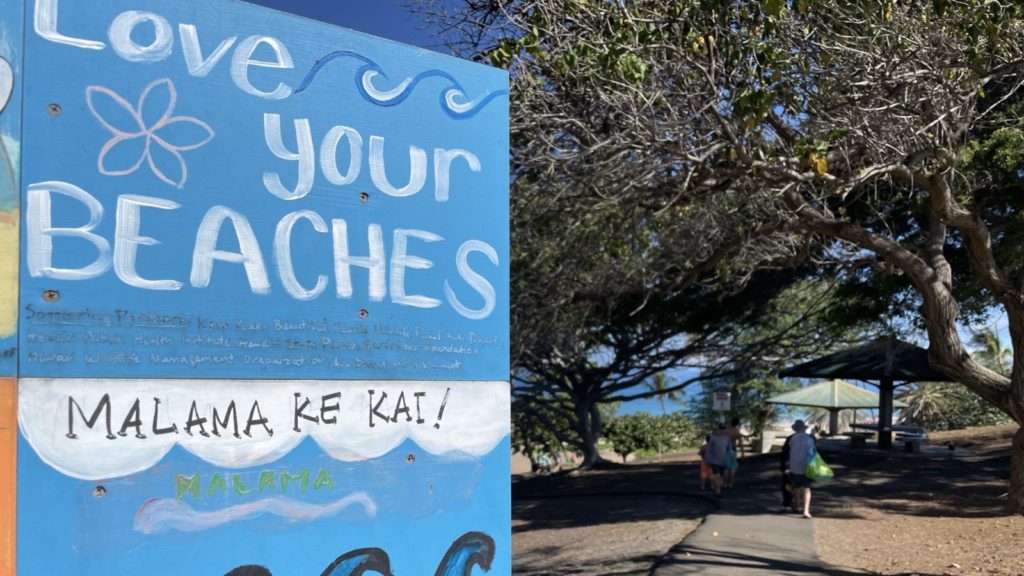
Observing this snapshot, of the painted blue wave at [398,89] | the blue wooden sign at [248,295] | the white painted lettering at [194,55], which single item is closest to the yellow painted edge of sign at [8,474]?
the blue wooden sign at [248,295]

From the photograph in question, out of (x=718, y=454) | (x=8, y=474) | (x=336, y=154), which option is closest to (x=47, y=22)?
(x=336, y=154)

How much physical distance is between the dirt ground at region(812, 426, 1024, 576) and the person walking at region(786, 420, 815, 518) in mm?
556

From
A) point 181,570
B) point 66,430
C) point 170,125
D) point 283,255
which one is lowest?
point 181,570

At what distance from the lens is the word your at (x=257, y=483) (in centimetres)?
341

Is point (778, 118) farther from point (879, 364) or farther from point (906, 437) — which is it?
point (906, 437)

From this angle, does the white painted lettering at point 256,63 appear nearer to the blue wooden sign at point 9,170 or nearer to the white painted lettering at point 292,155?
the white painted lettering at point 292,155

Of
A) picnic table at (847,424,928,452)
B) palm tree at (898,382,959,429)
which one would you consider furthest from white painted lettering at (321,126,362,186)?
palm tree at (898,382,959,429)

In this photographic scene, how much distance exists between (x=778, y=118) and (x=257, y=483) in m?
10.2

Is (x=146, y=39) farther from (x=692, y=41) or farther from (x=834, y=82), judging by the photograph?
(x=834, y=82)

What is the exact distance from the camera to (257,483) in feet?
11.7

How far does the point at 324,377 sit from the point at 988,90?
1341 centimetres

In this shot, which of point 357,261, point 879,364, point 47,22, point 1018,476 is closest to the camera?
point 47,22

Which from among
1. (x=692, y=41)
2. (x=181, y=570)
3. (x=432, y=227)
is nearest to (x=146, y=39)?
(x=432, y=227)

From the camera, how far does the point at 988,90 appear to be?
1445 cm
